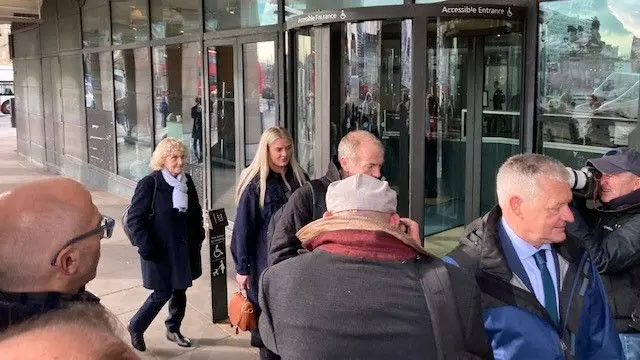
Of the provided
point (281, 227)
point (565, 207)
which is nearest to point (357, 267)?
point (565, 207)

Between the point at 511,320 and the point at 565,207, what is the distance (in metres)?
0.49

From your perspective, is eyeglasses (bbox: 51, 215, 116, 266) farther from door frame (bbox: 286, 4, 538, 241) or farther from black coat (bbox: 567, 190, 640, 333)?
door frame (bbox: 286, 4, 538, 241)

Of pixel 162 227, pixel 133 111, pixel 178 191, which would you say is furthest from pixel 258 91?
pixel 133 111

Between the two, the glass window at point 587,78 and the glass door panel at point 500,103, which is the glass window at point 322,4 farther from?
the glass window at point 587,78

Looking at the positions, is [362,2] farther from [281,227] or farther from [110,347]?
[110,347]

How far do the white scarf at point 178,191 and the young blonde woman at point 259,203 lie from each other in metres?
0.69

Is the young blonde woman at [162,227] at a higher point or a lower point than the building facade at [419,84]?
lower

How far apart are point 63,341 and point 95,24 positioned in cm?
1225

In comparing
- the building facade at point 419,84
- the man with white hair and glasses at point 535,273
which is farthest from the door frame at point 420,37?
the man with white hair and glasses at point 535,273

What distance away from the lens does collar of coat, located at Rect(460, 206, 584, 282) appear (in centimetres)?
221

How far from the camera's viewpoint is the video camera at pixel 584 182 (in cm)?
296

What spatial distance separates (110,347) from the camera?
37.1 inches

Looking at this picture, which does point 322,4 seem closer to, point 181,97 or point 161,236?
point 161,236

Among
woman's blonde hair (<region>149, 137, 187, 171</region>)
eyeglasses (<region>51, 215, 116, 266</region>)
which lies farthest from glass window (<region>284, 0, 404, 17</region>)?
eyeglasses (<region>51, 215, 116, 266</region>)
